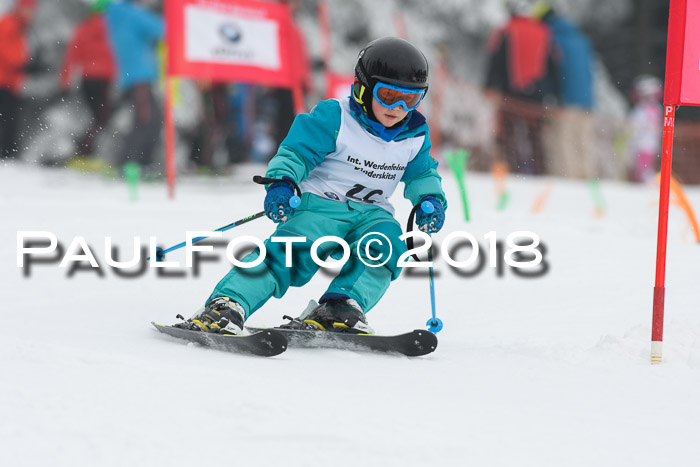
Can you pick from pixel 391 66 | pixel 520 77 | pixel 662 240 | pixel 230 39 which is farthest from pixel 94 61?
pixel 662 240

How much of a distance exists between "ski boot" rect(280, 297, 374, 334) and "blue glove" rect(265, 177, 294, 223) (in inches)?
19.7

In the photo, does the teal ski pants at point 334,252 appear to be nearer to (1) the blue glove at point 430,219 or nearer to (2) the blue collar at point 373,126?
(1) the blue glove at point 430,219

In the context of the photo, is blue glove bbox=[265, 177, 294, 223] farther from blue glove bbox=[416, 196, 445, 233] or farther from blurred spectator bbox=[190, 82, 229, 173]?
blurred spectator bbox=[190, 82, 229, 173]

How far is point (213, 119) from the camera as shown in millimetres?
10828

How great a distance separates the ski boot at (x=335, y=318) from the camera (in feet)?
11.7

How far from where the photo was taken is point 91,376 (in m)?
2.62

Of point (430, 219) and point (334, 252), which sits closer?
point (430, 219)

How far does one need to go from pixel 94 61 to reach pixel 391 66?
25.0 ft

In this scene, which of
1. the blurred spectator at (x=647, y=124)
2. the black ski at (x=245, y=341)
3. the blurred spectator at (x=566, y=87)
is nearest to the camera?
the black ski at (x=245, y=341)

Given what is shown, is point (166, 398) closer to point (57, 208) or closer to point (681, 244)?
point (57, 208)

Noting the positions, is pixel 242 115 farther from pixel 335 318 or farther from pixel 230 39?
pixel 335 318

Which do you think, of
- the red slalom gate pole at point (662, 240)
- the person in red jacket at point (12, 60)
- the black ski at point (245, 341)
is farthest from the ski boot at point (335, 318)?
the person in red jacket at point (12, 60)

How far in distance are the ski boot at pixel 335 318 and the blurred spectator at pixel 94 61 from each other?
712cm

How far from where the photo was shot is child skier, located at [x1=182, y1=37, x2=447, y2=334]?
350cm
